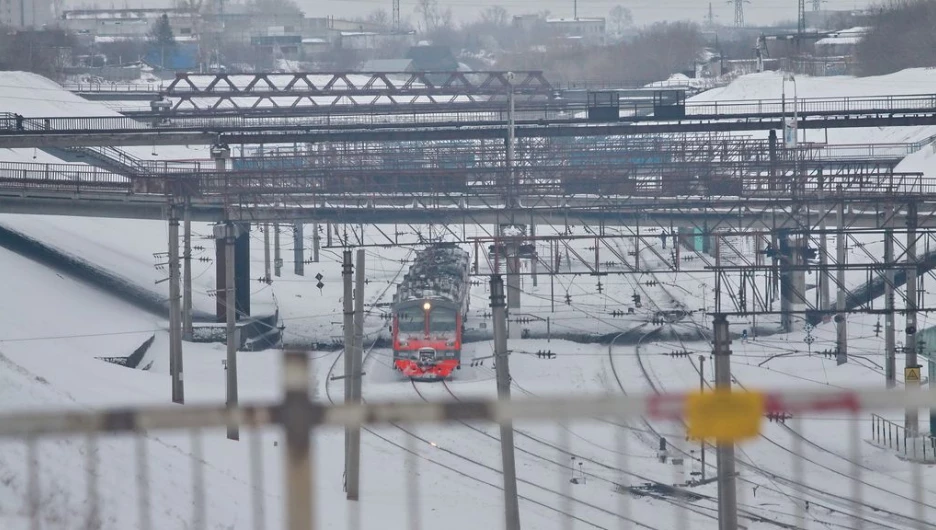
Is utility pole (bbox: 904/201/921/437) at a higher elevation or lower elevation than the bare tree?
lower

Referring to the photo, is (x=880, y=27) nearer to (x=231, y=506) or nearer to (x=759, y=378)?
(x=759, y=378)

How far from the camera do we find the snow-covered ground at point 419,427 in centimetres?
530

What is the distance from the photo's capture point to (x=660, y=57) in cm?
5975

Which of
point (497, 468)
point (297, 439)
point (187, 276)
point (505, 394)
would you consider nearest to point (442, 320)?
point (187, 276)

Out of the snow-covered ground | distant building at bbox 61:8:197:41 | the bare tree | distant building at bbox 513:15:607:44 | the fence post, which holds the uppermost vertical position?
distant building at bbox 513:15:607:44

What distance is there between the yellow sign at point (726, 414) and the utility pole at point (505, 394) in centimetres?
456

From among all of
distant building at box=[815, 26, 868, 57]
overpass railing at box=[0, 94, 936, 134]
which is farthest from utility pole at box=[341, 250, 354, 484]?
distant building at box=[815, 26, 868, 57]

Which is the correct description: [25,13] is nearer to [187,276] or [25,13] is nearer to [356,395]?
[187,276]

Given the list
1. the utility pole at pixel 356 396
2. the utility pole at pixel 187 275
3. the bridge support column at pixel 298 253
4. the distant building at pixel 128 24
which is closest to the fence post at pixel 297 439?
the utility pole at pixel 356 396

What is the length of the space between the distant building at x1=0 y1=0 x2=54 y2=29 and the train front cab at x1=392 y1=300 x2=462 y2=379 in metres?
65.1

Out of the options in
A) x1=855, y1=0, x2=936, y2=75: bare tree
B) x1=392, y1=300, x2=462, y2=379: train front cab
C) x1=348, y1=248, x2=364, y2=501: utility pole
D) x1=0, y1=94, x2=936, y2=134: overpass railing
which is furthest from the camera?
x1=855, y1=0, x2=936, y2=75: bare tree

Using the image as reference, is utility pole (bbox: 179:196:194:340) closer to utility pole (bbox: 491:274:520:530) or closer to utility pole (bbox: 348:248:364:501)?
utility pole (bbox: 348:248:364:501)

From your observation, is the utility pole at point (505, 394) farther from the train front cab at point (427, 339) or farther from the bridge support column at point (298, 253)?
the bridge support column at point (298, 253)

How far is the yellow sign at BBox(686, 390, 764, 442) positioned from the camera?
1.99 meters
